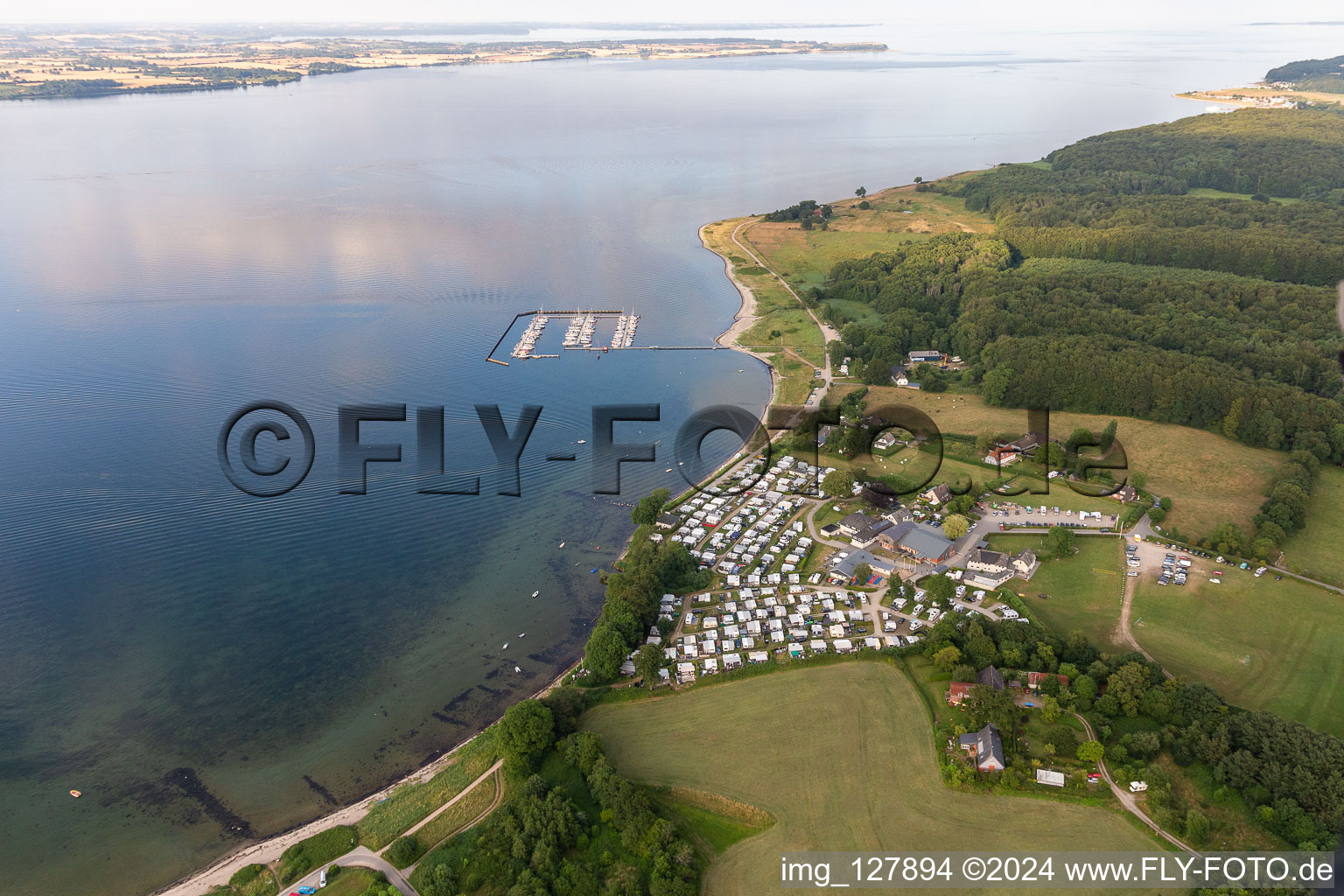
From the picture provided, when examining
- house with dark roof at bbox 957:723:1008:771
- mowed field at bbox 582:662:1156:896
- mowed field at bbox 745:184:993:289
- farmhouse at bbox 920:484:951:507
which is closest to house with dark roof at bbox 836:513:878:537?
farmhouse at bbox 920:484:951:507

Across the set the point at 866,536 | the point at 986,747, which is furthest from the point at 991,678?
the point at 866,536

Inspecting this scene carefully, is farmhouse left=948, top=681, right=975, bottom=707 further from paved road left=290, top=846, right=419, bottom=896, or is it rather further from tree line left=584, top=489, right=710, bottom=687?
paved road left=290, top=846, right=419, bottom=896

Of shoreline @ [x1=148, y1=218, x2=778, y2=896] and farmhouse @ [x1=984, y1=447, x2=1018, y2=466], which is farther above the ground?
farmhouse @ [x1=984, y1=447, x2=1018, y2=466]

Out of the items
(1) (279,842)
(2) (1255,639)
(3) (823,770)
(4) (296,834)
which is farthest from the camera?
(2) (1255,639)

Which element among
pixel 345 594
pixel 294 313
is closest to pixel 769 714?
pixel 345 594

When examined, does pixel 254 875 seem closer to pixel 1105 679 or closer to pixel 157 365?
pixel 1105 679

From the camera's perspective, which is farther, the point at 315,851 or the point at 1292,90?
the point at 1292,90

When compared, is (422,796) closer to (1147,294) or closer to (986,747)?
(986,747)

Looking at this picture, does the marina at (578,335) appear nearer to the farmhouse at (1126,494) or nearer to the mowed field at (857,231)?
the mowed field at (857,231)
